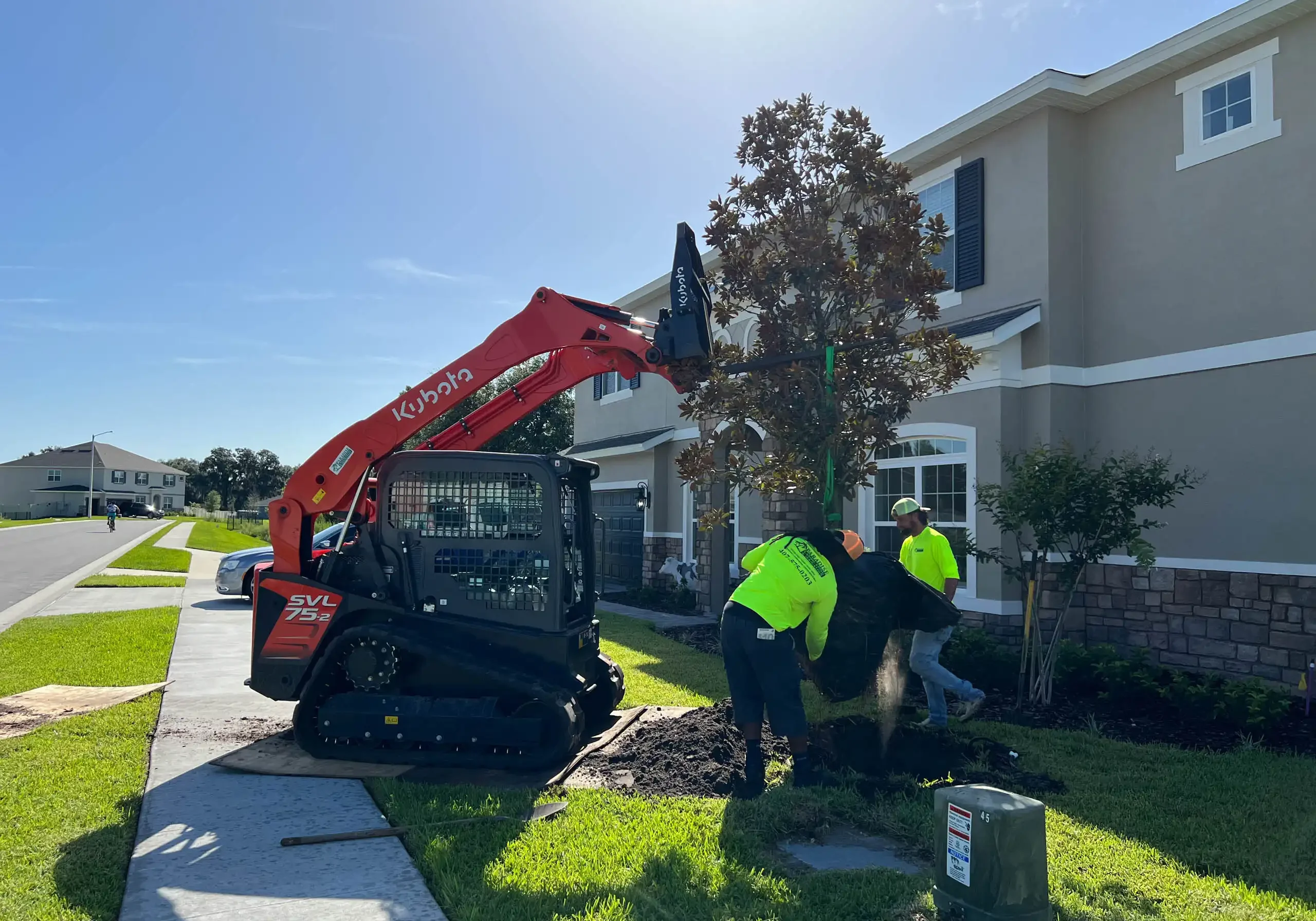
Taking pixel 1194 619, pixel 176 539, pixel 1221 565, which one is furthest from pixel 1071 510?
pixel 176 539

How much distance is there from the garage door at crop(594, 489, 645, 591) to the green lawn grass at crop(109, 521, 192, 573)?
11.0m

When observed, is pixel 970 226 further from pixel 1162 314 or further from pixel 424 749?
pixel 424 749

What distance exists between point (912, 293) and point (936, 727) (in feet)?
10.7

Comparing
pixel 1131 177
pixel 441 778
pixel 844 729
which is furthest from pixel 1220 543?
pixel 441 778

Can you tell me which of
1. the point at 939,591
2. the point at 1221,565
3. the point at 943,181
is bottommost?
the point at 939,591

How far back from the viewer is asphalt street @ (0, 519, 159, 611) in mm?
19250

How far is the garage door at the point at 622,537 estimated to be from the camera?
64.5 feet

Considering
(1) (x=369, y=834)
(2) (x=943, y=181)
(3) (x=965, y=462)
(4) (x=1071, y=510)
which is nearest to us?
(1) (x=369, y=834)

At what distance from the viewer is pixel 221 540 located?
37469 mm

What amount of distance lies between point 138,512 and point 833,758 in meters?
92.3

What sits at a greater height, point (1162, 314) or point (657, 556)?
point (1162, 314)

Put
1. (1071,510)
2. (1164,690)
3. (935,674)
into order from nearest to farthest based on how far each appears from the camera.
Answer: (935,674), (1164,690), (1071,510)

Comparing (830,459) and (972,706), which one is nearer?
(830,459)

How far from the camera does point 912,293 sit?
21.5 feet
